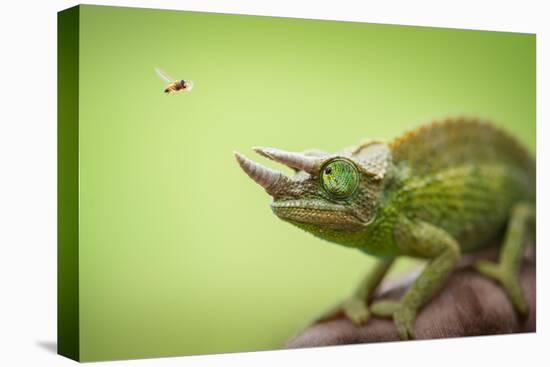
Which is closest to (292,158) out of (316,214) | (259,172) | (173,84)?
(259,172)

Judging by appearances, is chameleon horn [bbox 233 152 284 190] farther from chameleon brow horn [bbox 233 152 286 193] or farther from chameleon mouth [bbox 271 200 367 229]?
chameleon mouth [bbox 271 200 367 229]

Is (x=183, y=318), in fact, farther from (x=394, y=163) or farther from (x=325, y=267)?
(x=394, y=163)

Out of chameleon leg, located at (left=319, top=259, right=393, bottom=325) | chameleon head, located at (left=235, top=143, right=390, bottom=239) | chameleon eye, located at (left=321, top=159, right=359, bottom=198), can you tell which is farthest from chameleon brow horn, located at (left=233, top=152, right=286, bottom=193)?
chameleon leg, located at (left=319, top=259, right=393, bottom=325)

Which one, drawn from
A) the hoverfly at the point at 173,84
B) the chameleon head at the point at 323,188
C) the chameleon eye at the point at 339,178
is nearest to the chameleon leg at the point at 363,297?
the chameleon head at the point at 323,188

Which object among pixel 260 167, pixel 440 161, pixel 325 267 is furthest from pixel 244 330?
pixel 440 161

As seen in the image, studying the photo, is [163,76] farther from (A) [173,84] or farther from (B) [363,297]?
(B) [363,297]
